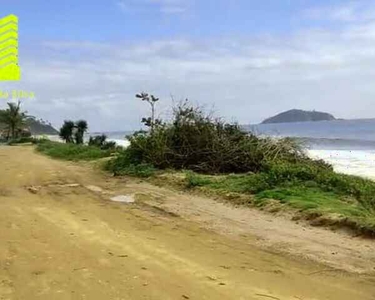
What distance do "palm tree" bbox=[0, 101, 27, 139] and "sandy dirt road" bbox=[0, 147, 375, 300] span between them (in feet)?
192

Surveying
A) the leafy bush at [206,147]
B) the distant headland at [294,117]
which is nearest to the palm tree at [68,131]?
the leafy bush at [206,147]

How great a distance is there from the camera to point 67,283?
5.44 m

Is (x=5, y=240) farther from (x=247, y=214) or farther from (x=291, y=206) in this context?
(x=291, y=206)

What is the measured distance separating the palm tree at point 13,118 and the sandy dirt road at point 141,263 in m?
58.7

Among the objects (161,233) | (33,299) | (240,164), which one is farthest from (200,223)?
(240,164)

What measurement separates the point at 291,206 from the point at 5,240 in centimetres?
509

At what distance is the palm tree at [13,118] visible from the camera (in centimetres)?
6600

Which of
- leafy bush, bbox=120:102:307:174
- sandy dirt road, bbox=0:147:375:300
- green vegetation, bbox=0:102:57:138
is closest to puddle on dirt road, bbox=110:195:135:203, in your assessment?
sandy dirt road, bbox=0:147:375:300

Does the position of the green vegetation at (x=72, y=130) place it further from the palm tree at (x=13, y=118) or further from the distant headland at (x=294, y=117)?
the distant headland at (x=294, y=117)

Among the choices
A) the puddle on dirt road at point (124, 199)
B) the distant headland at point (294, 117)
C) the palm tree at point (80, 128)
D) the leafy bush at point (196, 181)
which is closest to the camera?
the puddle on dirt road at point (124, 199)

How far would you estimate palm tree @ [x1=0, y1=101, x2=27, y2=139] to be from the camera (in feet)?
217

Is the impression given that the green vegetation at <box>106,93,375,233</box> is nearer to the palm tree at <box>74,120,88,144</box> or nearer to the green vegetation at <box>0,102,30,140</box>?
the palm tree at <box>74,120,88,144</box>

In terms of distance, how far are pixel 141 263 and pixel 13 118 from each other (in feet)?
211

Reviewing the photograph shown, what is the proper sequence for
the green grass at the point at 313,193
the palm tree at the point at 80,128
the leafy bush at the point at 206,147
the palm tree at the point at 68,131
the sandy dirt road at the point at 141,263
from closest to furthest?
the sandy dirt road at the point at 141,263
the green grass at the point at 313,193
the leafy bush at the point at 206,147
the palm tree at the point at 80,128
the palm tree at the point at 68,131
